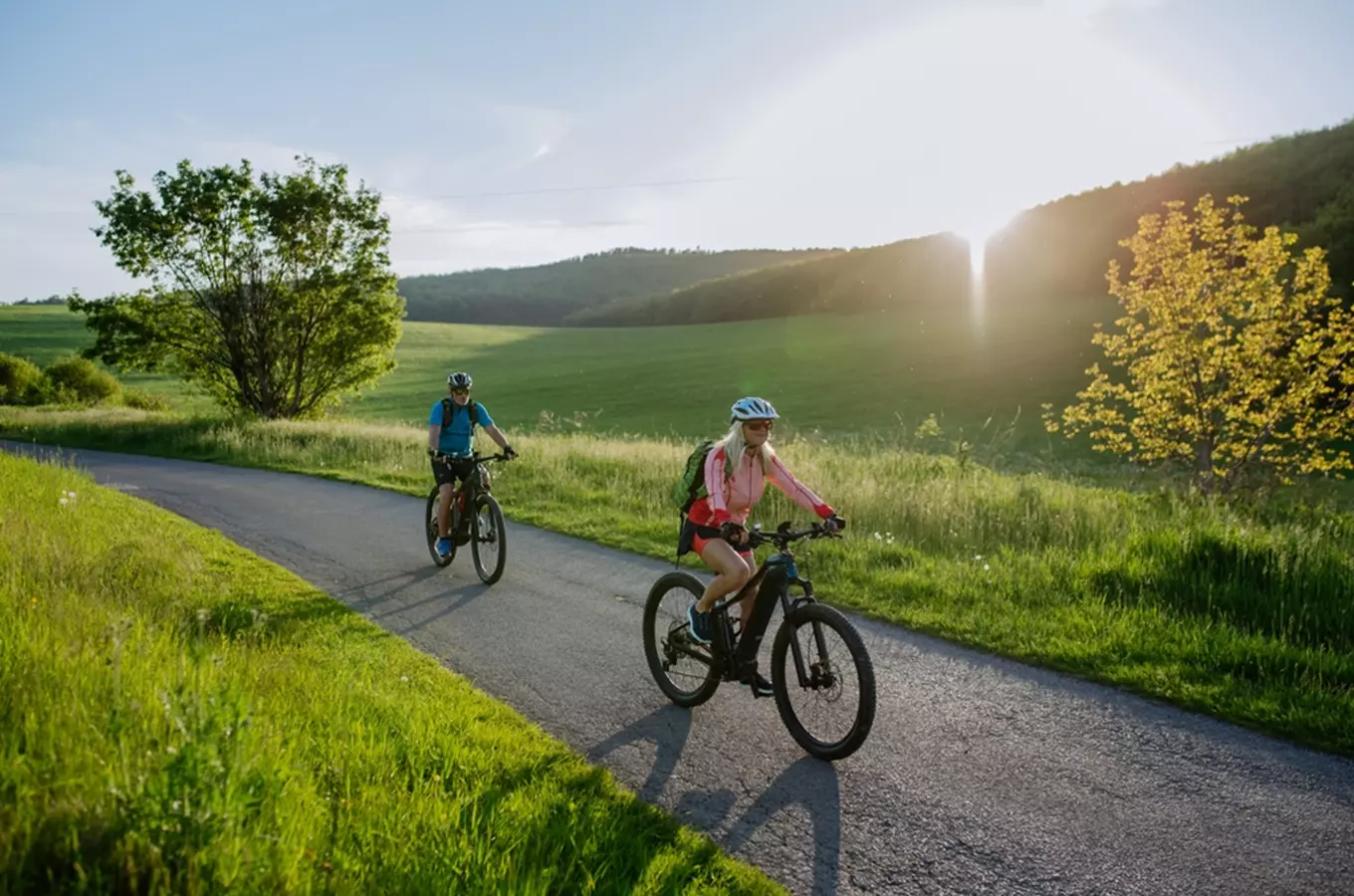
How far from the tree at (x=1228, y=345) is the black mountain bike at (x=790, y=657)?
11.7 meters

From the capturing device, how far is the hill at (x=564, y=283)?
12962cm

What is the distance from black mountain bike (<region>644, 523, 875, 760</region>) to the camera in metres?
4.86

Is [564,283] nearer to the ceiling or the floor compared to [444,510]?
nearer to the ceiling

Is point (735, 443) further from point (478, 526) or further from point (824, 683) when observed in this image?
point (478, 526)

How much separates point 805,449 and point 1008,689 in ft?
39.0

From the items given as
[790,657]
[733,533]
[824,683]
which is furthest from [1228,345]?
[733,533]

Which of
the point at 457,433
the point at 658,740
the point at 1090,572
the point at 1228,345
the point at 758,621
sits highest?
the point at 1228,345

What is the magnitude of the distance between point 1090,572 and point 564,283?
14930 centimetres

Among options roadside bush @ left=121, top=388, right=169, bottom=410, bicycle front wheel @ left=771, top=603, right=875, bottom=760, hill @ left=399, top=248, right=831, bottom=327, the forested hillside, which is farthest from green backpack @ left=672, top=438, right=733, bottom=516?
hill @ left=399, top=248, right=831, bottom=327

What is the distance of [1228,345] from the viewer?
14.5 meters

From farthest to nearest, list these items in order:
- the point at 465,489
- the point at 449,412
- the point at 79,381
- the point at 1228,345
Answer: the point at 79,381 → the point at 1228,345 → the point at 449,412 → the point at 465,489

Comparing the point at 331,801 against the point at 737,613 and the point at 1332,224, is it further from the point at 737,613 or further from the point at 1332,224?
the point at 1332,224

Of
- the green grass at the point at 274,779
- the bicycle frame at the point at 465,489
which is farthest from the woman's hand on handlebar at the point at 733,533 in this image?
the bicycle frame at the point at 465,489

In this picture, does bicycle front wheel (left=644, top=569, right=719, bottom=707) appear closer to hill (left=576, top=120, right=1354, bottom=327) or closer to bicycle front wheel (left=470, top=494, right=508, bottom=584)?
bicycle front wheel (left=470, top=494, right=508, bottom=584)
